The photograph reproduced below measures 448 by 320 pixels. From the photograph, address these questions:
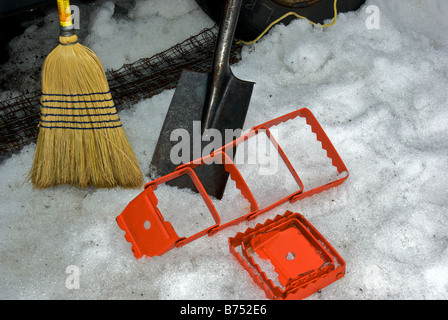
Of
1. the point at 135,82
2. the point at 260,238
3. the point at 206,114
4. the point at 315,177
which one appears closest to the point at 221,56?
the point at 206,114

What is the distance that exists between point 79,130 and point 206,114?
456 millimetres

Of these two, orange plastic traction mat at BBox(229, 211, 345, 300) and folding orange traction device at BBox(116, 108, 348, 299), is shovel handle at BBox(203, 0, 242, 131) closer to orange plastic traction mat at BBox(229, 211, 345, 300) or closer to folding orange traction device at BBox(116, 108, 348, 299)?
folding orange traction device at BBox(116, 108, 348, 299)

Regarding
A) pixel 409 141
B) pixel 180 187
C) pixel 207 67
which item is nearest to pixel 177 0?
pixel 207 67

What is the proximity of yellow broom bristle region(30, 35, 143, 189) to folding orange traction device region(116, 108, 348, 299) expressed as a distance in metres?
0.19

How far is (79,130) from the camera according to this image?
5.69ft

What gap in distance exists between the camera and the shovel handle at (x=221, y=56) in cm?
187

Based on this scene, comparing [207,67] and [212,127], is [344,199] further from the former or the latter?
[207,67]

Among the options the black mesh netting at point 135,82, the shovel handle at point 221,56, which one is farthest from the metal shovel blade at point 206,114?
the black mesh netting at point 135,82

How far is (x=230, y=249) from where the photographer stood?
167cm

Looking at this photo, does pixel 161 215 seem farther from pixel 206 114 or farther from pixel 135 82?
pixel 135 82

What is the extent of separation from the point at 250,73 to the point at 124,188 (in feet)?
2.43

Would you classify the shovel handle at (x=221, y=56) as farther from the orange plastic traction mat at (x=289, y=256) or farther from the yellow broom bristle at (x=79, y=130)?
the orange plastic traction mat at (x=289, y=256)

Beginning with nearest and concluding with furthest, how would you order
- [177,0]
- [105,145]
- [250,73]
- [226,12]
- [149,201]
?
[149,201] → [105,145] → [226,12] → [250,73] → [177,0]

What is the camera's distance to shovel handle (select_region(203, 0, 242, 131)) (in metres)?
1.87
